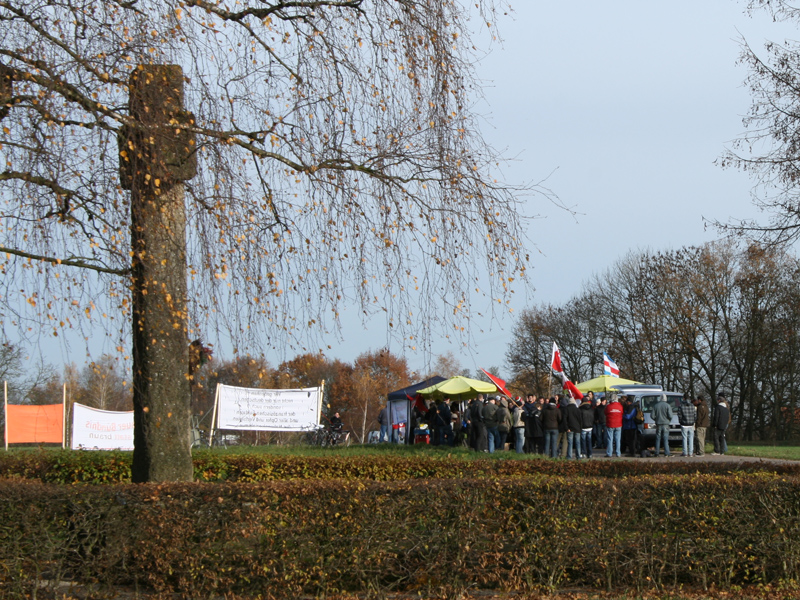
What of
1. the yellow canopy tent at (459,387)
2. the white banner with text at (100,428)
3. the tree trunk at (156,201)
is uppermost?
the tree trunk at (156,201)

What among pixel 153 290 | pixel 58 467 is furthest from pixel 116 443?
pixel 153 290

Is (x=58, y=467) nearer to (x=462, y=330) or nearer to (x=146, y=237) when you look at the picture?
(x=146, y=237)

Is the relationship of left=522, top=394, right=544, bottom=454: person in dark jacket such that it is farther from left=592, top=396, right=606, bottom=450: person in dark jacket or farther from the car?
the car

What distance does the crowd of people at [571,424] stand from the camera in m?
20.7

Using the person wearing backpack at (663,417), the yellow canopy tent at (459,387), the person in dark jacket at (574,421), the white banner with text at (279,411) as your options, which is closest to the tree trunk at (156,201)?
the person in dark jacket at (574,421)

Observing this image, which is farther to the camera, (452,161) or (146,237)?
(452,161)

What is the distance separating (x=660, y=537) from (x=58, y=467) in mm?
9702

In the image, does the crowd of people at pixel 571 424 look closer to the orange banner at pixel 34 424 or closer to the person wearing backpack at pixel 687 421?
the person wearing backpack at pixel 687 421

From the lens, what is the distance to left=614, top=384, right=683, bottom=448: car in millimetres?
24375

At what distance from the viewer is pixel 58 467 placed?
1263 cm

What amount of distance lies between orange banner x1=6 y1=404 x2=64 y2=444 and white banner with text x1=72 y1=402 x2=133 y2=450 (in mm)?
1604

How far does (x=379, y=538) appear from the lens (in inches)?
259

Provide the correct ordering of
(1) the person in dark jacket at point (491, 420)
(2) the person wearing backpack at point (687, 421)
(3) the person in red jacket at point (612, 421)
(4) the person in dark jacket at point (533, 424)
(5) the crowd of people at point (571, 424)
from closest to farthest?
(1) the person in dark jacket at point (491, 420)
(5) the crowd of people at point (571, 424)
(2) the person wearing backpack at point (687, 421)
(3) the person in red jacket at point (612, 421)
(4) the person in dark jacket at point (533, 424)

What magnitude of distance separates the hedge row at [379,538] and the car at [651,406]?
678 inches
